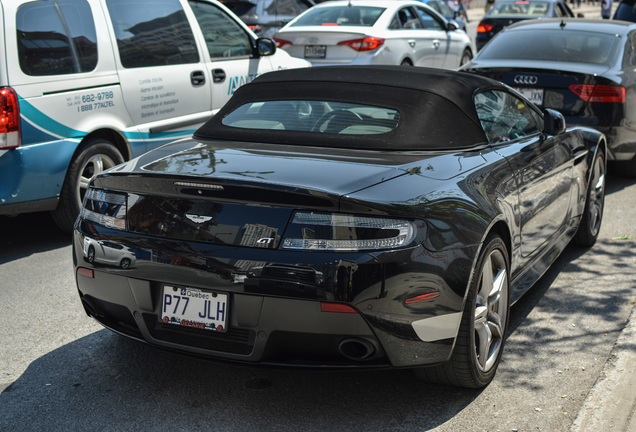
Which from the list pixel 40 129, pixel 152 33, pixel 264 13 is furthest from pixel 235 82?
pixel 264 13

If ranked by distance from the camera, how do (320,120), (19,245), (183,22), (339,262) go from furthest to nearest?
(183,22)
(19,245)
(320,120)
(339,262)

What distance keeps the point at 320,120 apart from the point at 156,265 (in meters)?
1.32

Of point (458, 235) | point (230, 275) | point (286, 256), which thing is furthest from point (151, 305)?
point (458, 235)

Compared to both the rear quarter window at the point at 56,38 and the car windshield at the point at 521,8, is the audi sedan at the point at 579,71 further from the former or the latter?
the car windshield at the point at 521,8

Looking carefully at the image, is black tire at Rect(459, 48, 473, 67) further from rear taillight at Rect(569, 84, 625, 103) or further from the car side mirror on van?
rear taillight at Rect(569, 84, 625, 103)

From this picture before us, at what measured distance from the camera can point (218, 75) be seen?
25.8 feet

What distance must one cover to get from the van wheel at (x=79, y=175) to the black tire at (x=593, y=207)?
3649 mm

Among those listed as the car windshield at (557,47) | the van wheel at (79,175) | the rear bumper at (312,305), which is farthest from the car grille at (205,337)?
the car windshield at (557,47)

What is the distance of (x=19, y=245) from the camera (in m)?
6.35

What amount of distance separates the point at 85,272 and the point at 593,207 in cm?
383

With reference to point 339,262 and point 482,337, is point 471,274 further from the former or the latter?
point 339,262

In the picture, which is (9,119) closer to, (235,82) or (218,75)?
(218,75)

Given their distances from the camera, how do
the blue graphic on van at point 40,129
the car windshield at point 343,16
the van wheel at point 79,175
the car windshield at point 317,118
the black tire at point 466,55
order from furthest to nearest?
the black tire at point 466,55, the car windshield at point 343,16, the van wheel at point 79,175, the blue graphic on van at point 40,129, the car windshield at point 317,118

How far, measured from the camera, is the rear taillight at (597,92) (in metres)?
7.70
